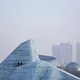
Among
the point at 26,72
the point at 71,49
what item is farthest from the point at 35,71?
the point at 71,49

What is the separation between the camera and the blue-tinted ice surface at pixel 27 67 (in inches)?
562

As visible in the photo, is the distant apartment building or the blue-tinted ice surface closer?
the blue-tinted ice surface

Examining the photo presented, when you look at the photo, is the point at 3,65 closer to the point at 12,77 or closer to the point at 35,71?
the point at 12,77

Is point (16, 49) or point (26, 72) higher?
point (16, 49)

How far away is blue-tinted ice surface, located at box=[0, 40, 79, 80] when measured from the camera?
1427 centimetres

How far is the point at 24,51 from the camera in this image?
15492 millimetres

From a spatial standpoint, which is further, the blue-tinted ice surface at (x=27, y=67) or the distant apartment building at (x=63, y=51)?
the distant apartment building at (x=63, y=51)

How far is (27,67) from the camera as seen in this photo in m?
14.6

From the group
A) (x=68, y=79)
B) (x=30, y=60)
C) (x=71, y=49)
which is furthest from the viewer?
(x=71, y=49)

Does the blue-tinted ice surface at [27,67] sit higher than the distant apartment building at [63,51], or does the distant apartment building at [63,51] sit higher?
the blue-tinted ice surface at [27,67]

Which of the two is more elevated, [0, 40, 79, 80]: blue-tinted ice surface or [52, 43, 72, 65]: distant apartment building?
[0, 40, 79, 80]: blue-tinted ice surface

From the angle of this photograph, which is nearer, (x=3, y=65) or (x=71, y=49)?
(x=3, y=65)

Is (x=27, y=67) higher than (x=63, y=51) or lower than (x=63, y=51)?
higher

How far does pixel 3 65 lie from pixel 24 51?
5.78 ft
